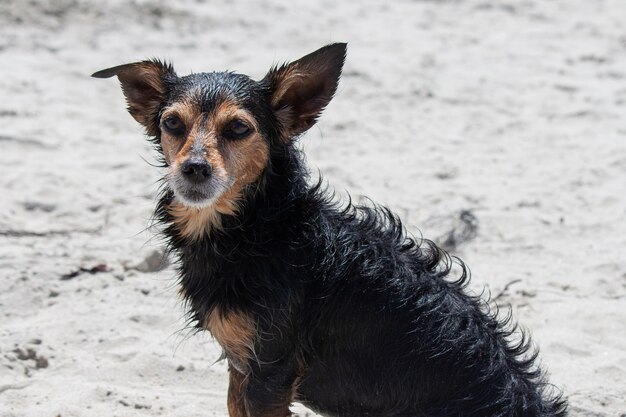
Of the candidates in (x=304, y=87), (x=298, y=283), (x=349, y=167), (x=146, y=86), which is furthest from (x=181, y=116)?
(x=349, y=167)

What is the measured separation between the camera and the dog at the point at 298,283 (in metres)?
4.28

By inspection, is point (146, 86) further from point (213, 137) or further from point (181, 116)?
point (213, 137)

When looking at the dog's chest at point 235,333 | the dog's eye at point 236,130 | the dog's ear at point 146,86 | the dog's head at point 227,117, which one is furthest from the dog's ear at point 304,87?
the dog's chest at point 235,333

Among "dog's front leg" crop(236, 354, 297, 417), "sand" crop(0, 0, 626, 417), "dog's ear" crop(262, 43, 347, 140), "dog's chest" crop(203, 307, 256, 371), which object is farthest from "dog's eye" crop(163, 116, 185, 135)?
"dog's front leg" crop(236, 354, 297, 417)

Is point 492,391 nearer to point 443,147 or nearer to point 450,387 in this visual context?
point 450,387

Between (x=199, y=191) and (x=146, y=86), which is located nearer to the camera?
(x=199, y=191)

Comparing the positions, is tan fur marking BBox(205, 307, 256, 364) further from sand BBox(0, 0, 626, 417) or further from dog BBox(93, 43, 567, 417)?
sand BBox(0, 0, 626, 417)

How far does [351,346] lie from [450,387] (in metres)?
0.48

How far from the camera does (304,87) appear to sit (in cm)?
449

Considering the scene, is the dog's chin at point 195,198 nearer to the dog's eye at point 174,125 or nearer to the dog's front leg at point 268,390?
the dog's eye at point 174,125

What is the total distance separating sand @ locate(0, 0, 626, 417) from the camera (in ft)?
17.7

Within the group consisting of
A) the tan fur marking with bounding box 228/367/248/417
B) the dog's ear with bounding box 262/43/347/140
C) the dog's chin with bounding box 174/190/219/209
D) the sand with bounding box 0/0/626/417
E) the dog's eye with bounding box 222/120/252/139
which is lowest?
the sand with bounding box 0/0/626/417

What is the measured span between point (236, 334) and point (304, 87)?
1161 millimetres

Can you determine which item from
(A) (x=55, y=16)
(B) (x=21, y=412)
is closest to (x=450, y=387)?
(B) (x=21, y=412)
